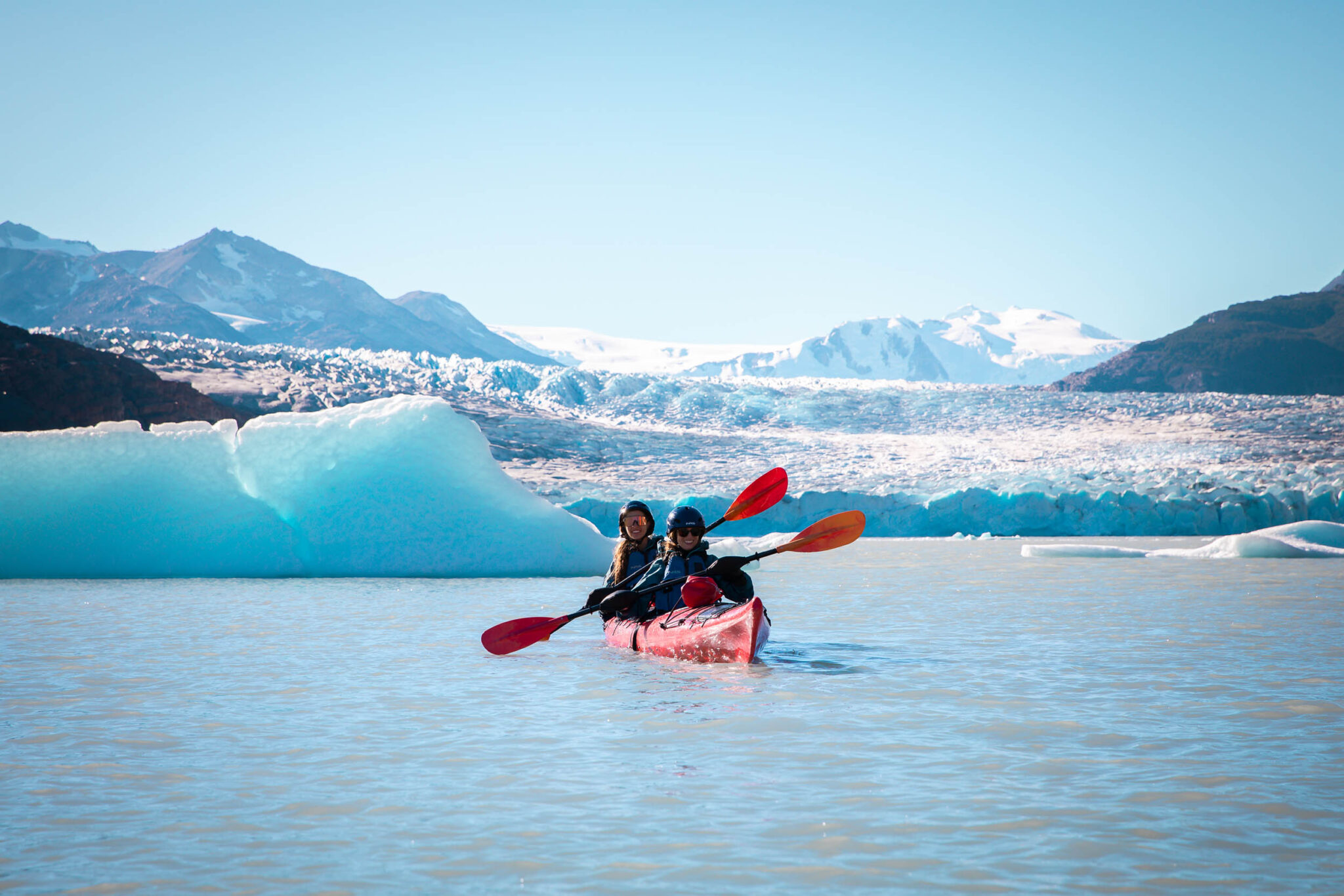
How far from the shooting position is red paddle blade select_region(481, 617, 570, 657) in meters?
5.86

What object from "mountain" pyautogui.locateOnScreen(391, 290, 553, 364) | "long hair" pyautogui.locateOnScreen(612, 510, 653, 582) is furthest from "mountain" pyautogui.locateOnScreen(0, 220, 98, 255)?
"long hair" pyautogui.locateOnScreen(612, 510, 653, 582)

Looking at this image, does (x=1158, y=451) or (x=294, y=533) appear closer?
(x=294, y=533)

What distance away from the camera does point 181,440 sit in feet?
36.0

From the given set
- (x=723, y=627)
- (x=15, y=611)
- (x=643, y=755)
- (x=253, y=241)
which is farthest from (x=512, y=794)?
(x=253, y=241)

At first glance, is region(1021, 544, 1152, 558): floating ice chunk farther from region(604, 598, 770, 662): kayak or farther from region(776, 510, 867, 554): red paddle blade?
region(604, 598, 770, 662): kayak

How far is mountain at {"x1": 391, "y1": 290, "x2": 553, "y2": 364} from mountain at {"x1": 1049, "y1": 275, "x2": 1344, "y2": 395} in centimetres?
4215

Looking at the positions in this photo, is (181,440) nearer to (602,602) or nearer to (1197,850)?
(602,602)

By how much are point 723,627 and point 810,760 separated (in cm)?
216

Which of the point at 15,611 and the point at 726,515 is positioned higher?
the point at 726,515

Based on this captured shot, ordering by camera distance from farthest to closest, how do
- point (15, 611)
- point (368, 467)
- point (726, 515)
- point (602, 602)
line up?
point (368, 467) → point (15, 611) → point (726, 515) → point (602, 602)

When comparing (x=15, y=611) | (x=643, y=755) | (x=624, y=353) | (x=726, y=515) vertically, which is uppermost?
(x=624, y=353)

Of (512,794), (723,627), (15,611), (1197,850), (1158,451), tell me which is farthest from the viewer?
(1158,451)

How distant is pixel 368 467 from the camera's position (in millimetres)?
10906

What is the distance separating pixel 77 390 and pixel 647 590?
19.8m
